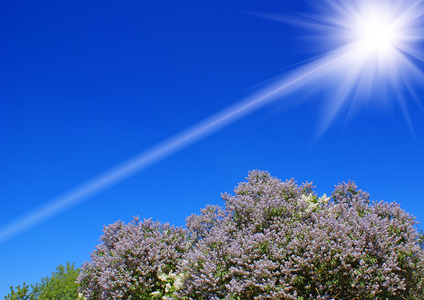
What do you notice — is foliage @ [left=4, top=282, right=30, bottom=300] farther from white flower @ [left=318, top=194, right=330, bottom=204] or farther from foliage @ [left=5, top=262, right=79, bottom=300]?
white flower @ [left=318, top=194, right=330, bottom=204]

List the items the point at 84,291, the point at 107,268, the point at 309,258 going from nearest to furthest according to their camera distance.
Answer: the point at 309,258, the point at 107,268, the point at 84,291

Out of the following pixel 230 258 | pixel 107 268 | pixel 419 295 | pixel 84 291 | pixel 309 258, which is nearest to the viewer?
pixel 309 258

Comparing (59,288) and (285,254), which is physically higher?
(59,288)

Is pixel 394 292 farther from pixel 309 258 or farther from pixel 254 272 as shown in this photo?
pixel 254 272

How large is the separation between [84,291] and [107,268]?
15.1 feet

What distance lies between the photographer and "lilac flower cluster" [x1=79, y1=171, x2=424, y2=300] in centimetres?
1292

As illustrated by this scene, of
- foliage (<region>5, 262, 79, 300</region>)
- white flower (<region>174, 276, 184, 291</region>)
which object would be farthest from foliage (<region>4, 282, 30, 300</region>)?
white flower (<region>174, 276, 184, 291</region>)

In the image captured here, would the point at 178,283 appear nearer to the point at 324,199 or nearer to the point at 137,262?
the point at 137,262

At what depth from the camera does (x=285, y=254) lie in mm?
13367

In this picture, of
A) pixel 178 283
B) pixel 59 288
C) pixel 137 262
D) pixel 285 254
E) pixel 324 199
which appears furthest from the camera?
pixel 59 288

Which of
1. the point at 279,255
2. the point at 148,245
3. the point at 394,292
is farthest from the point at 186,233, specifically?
the point at 394,292

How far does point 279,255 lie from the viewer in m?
13.4

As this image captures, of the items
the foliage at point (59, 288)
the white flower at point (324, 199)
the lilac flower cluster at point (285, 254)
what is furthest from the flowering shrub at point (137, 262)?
the foliage at point (59, 288)

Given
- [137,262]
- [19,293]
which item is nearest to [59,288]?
[19,293]
